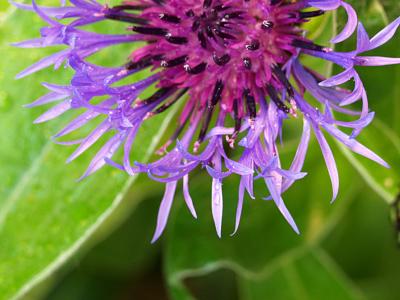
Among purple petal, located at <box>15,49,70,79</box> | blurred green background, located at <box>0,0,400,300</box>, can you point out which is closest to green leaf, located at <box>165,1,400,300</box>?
blurred green background, located at <box>0,0,400,300</box>

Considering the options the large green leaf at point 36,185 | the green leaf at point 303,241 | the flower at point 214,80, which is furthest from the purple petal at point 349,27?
the large green leaf at point 36,185

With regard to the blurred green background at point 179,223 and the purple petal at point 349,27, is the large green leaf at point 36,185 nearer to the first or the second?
the blurred green background at point 179,223

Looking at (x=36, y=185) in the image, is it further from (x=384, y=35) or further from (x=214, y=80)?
(x=384, y=35)

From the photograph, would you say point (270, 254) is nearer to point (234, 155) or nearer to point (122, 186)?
point (234, 155)

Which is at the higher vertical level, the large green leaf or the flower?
the flower

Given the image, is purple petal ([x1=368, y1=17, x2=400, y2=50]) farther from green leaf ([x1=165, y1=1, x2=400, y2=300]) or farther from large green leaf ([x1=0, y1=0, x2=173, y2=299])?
large green leaf ([x1=0, y1=0, x2=173, y2=299])

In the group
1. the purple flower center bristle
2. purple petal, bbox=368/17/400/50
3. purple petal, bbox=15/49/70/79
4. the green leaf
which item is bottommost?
the green leaf

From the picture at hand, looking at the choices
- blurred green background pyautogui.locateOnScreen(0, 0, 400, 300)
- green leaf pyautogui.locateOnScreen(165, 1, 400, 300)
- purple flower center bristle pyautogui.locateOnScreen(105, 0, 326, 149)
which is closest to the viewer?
purple flower center bristle pyautogui.locateOnScreen(105, 0, 326, 149)

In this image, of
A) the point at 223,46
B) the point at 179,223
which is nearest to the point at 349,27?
the point at 223,46
